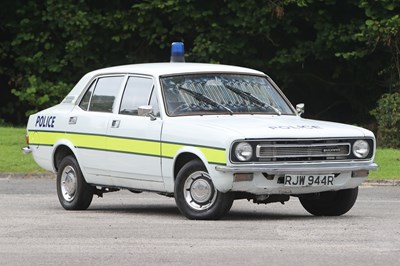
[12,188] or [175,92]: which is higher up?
[175,92]

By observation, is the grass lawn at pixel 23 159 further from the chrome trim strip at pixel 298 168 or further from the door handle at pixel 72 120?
the chrome trim strip at pixel 298 168


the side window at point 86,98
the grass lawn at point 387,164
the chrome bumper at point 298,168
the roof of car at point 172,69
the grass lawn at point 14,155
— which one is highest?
the roof of car at point 172,69

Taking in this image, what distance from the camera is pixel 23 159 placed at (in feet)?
76.8

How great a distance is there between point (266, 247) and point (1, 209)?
4998 millimetres

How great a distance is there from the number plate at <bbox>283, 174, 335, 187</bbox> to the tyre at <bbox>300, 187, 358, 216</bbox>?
2.61 feet

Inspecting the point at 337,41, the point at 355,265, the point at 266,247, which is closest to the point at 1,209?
the point at 266,247

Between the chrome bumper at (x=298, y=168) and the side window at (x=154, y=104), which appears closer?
the chrome bumper at (x=298, y=168)

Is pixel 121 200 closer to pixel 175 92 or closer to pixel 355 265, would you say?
pixel 175 92

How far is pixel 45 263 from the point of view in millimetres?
10008

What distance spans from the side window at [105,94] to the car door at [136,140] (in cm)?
22

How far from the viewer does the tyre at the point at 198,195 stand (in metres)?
13.2

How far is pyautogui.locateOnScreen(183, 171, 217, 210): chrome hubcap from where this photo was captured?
13305mm

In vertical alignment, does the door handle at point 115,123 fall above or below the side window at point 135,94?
below

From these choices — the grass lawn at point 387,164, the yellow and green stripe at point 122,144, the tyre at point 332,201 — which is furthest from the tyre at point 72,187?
the grass lawn at point 387,164
